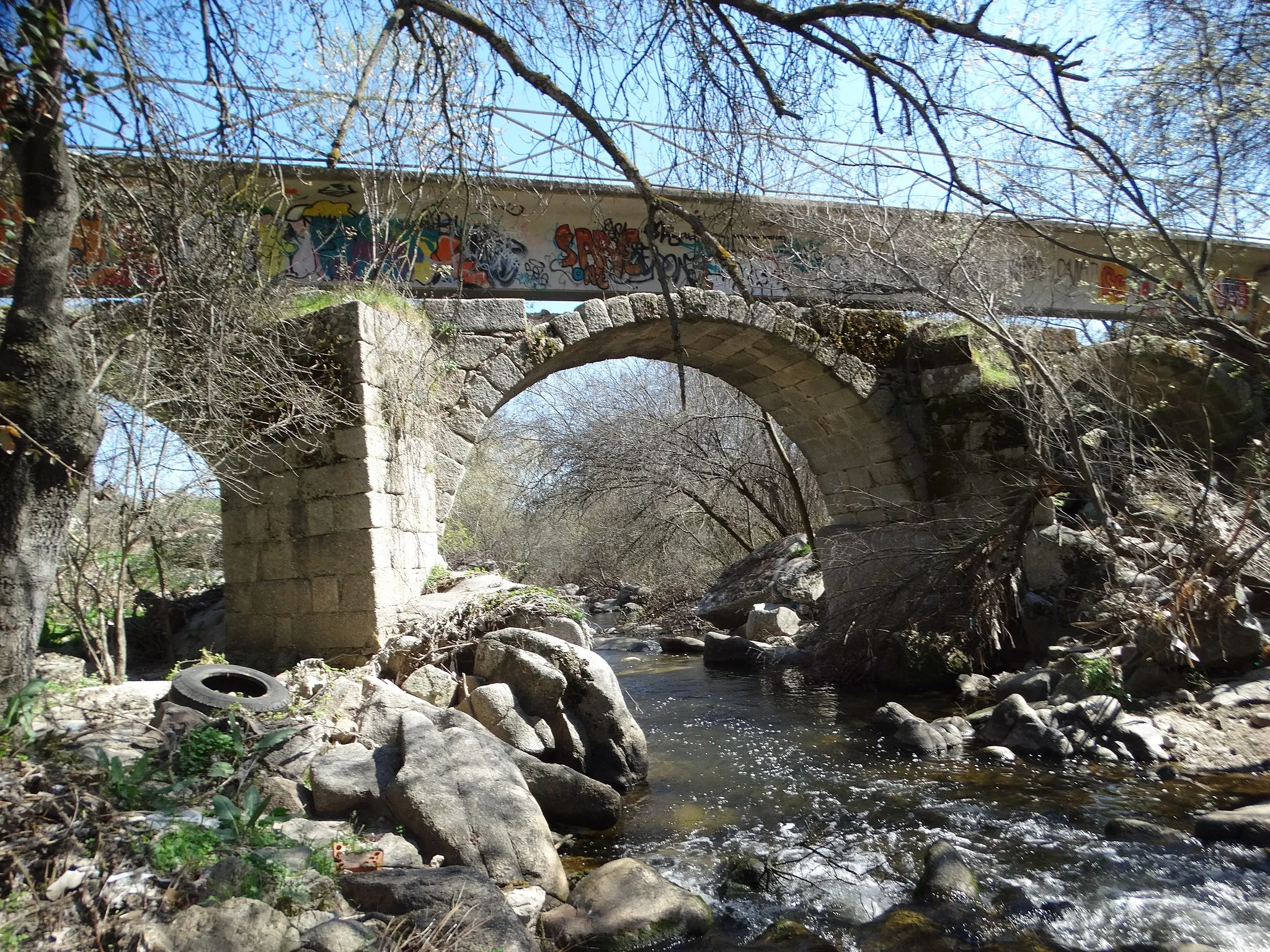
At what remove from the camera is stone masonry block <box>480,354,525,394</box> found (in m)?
6.70

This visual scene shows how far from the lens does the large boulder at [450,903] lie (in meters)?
2.51

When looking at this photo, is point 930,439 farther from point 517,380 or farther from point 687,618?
point 687,618

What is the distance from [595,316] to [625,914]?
4.96m

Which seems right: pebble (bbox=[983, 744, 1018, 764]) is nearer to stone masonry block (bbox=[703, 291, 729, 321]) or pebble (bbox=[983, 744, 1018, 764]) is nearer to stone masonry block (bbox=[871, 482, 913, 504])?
stone masonry block (bbox=[871, 482, 913, 504])

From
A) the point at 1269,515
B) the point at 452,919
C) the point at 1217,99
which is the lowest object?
the point at 452,919

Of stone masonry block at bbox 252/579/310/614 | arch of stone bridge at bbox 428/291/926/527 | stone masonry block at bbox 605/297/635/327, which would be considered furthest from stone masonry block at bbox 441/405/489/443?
stone masonry block at bbox 252/579/310/614

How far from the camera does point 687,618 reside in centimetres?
1238

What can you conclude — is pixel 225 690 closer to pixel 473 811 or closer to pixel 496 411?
pixel 473 811

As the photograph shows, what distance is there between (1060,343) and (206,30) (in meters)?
6.90

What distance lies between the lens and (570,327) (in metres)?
7.06

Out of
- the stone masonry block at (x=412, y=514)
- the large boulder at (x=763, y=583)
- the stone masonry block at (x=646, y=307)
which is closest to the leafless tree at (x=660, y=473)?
the large boulder at (x=763, y=583)

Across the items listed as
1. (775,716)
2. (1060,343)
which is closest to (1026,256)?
(1060,343)

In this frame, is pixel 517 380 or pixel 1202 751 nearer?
pixel 1202 751

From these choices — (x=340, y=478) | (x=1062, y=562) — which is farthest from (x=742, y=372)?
(x=340, y=478)
